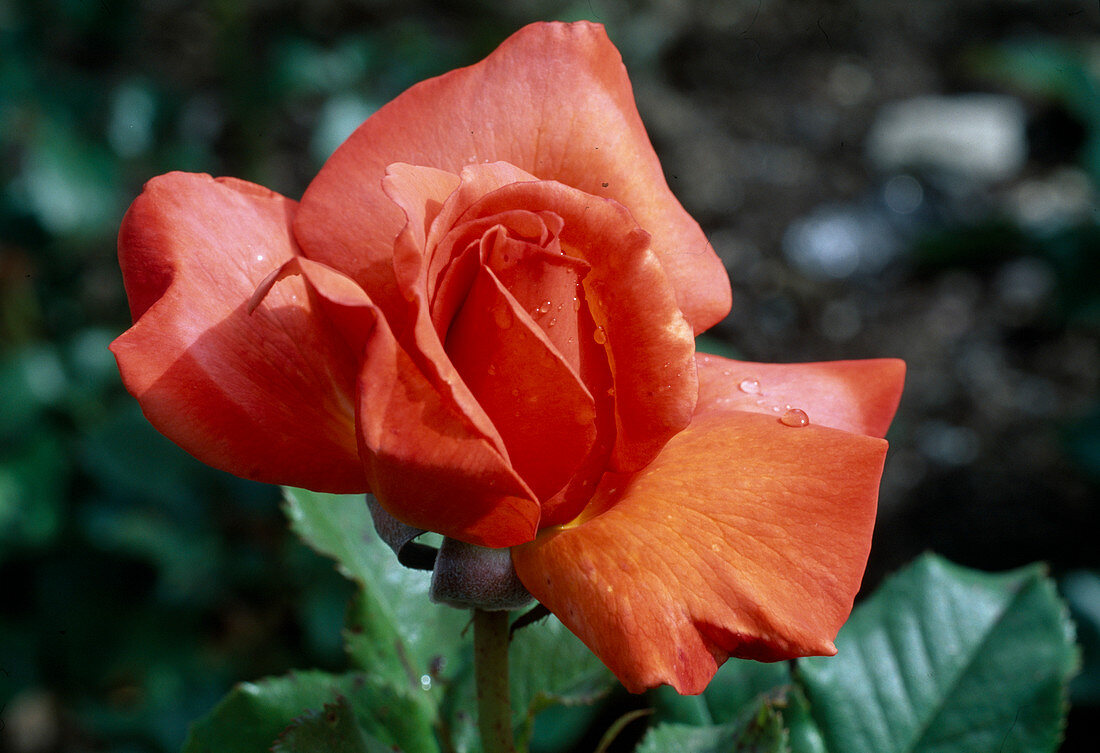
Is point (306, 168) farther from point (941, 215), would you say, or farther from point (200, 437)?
point (200, 437)

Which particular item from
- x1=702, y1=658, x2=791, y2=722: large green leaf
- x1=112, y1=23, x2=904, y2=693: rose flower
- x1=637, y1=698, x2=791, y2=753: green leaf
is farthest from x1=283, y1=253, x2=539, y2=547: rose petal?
x1=702, y1=658, x2=791, y2=722: large green leaf

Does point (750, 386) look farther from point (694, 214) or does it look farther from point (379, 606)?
point (694, 214)

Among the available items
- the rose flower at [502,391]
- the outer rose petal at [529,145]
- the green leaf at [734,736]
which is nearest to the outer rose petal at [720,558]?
the rose flower at [502,391]

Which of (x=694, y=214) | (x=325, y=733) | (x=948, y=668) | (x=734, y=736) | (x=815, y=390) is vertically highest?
(x=815, y=390)

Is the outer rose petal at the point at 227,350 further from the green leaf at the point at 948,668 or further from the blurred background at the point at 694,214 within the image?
the blurred background at the point at 694,214

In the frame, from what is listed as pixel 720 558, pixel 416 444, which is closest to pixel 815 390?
pixel 720 558

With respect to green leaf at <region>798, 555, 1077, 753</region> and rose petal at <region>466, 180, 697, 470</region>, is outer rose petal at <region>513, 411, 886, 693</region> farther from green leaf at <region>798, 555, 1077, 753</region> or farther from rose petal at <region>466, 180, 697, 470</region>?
green leaf at <region>798, 555, 1077, 753</region>
